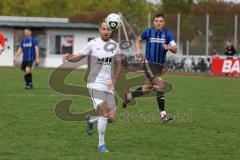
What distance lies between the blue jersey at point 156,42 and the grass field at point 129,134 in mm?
1322


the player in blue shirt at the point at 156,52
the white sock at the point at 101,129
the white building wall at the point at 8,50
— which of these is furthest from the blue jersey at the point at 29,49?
the white building wall at the point at 8,50

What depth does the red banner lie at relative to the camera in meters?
36.4

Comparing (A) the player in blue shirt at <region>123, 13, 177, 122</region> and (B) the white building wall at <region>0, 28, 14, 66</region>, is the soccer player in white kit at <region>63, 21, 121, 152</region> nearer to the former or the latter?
(A) the player in blue shirt at <region>123, 13, 177, 122</region>

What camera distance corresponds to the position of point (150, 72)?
43.8 ft

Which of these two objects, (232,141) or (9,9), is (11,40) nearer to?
(9,9)

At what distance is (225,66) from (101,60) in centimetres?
2868

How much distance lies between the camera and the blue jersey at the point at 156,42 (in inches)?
519

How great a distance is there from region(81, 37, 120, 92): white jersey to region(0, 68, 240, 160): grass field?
955 millimetres

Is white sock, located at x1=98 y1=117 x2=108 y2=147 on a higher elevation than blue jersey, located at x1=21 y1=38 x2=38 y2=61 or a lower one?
lower

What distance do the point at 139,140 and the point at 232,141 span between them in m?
1.49

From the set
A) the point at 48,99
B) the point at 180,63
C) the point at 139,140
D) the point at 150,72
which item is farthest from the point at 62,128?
the point at 180,63

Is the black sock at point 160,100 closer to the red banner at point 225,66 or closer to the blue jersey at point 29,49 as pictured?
the blue jersey at point 29,49

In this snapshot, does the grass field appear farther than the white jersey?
No

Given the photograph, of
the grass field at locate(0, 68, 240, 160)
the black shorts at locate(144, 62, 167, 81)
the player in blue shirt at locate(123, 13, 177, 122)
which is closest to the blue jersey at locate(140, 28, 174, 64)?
the player in blue shirt at locate(123, 13, 177, 122)
